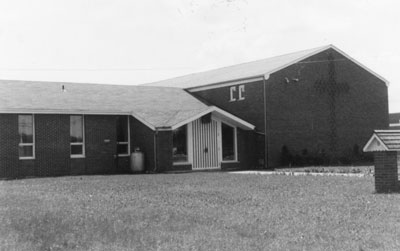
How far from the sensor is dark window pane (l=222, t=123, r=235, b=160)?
3111 centimetres

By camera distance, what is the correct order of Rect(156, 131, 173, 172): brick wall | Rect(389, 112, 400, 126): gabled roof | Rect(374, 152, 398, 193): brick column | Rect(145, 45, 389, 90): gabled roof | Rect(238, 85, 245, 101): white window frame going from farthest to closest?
Rect(389, 112, 400, 126): gabled roof
Rect(238, 85, 245, 101): white window frame
Rect(145, 45, 389, 90): gabled roof
Rect(156, 131, 173, 172): brick wall
Rect(374, 152, 398, 193): brick column

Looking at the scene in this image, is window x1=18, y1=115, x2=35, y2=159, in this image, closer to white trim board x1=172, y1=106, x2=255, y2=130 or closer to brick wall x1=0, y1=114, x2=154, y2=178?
brick wall x1=0, y1=114, x2=154, y2=178

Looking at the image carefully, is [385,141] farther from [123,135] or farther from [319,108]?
[319,108]

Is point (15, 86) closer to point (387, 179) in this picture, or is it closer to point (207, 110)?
point (207, 110)

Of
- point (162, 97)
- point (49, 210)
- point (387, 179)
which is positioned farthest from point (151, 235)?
point (162, 97)

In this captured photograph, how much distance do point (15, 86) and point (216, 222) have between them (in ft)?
73.4

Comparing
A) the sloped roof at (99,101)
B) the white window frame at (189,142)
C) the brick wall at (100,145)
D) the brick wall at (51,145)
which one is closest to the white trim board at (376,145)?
the sloped roof at (99,101)

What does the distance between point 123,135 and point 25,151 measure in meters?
5.15

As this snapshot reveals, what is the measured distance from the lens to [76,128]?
28.7m

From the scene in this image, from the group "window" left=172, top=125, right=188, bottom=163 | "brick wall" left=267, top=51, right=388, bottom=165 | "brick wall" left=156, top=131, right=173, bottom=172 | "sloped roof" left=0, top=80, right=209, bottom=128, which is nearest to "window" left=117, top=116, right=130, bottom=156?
"sloped roof" left=0, top=80, right=209, bottom=128

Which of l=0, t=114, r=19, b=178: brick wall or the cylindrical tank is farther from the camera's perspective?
the cylindrical tank

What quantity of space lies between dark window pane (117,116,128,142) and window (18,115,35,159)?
4.53m

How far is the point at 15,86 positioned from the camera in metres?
30.6

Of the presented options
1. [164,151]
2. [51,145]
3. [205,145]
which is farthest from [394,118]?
[51,145]
